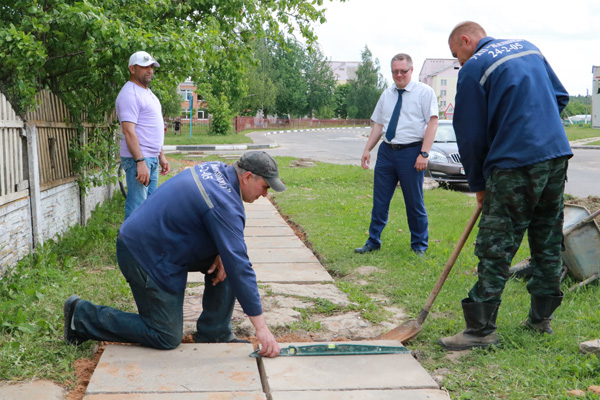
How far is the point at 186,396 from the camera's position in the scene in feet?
9.19

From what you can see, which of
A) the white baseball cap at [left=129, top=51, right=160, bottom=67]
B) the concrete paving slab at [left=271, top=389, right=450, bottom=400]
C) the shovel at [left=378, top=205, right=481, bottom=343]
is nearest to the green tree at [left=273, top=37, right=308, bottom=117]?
the white baseball cap at [left=129, top=51, right=160, bottom=67]

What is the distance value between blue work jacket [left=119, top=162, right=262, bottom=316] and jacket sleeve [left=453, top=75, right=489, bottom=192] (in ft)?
4.57

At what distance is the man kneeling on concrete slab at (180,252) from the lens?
3037mm

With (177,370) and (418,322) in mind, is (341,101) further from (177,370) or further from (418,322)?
(177,370)

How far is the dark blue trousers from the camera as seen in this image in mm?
5660

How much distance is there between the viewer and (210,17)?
870cm

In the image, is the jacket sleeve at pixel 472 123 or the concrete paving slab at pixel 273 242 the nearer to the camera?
the jacket sleeve at pixel 472 123

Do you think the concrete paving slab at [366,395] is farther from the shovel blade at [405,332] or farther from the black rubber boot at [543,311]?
the black rubber boot at [543,311]

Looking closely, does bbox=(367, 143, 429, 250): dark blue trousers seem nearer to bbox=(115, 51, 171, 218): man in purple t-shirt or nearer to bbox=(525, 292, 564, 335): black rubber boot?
bbox=(525, 292, 564, 335): black rubber boot

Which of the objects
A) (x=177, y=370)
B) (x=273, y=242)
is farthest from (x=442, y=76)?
(x=177, y=370)

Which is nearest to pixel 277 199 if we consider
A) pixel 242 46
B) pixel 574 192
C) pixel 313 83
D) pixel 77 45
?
pixel 242 46

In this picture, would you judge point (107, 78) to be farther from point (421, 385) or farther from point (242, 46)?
point (421, 385)

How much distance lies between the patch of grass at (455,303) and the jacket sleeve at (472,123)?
1.00 m

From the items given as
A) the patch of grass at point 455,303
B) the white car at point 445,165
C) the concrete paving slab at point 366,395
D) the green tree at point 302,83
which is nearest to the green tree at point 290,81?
the green tree at point 302,83
